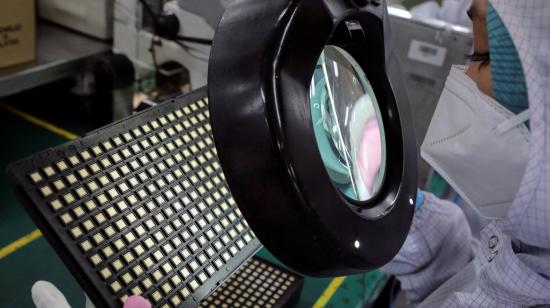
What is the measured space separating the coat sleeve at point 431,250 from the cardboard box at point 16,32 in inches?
45.8

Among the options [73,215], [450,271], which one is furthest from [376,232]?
[450,271]

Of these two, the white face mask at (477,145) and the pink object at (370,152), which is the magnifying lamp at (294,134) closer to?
the pink object at (370,152)

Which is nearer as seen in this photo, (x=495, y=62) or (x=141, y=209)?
(x=495, y=62)

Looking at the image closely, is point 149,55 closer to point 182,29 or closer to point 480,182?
point 182,29

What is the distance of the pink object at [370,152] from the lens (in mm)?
680

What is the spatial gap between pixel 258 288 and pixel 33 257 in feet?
1.79

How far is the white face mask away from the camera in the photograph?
67 centimetres

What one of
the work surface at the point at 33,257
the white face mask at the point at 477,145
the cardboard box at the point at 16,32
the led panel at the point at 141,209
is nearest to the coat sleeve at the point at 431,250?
the work surface at the point at 33,257

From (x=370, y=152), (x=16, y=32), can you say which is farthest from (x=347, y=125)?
(x=16, y=32)

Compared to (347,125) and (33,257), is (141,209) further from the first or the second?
(33,257)

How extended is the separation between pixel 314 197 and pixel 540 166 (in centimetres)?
30

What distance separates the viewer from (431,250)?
1136mm

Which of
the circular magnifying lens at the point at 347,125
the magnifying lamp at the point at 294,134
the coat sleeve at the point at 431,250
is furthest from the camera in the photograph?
the coat sleeve at the point at 431,250

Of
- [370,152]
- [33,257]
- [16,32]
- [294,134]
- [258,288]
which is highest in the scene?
[294,134]
